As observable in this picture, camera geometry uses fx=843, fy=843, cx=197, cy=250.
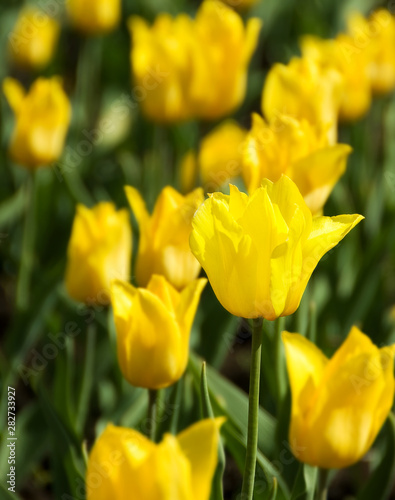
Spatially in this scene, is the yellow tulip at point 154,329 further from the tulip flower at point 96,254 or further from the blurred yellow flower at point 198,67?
the blurred yellow flower at point 198,67

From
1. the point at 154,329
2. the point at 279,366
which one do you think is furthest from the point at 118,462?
the point at 279,366

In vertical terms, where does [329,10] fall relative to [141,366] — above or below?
below

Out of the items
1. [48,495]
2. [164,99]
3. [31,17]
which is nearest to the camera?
[48,495]

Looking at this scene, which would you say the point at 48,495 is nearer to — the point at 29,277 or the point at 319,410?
the point at 29,277

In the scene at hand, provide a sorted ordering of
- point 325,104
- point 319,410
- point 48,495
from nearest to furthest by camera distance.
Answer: point 319,410, point 325,104, point 48,495

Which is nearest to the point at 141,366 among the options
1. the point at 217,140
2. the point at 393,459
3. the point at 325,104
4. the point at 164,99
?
the point at 393,459

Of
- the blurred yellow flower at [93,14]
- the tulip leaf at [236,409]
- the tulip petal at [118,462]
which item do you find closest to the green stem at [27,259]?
the tulip leaf at [236,409]

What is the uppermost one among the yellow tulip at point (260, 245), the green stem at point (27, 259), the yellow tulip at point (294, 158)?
the yellow tulip at point (260, 245)

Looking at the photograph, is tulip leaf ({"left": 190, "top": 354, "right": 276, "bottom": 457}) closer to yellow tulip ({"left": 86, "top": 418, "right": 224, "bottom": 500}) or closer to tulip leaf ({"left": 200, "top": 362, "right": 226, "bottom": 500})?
tulip leaf ({"left": 200, "top": 362, "right": 226, "bottom": 500})

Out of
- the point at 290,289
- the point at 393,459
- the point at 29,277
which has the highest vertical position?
the point at 290,289
